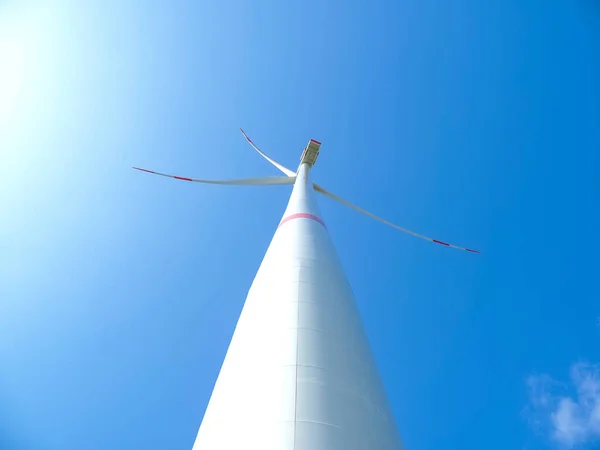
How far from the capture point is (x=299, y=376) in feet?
13.8

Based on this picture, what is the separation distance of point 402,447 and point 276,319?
212 cm

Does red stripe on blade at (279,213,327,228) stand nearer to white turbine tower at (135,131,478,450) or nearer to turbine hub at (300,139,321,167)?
white turbine tower at (135,131,478,450)

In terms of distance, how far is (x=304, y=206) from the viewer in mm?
9242

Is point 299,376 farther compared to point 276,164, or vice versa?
point 276,164

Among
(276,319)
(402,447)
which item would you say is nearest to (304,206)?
(276,319)

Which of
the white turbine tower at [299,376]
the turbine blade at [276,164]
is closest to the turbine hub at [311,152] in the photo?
the turbine blade at [276,164]

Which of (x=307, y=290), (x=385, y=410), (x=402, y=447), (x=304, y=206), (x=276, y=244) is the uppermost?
(x=304, y=206)

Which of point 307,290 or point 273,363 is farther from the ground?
point 307,290

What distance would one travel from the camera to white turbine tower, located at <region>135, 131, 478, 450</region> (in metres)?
3.78

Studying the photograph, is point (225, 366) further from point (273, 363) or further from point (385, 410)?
point (385, 410)

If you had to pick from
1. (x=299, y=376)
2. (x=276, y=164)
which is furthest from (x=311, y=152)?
(x=299, y=376)

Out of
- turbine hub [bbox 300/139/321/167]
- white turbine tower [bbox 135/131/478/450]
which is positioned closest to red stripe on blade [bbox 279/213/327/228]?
white turbine tower [bbox 135/131/478/450]

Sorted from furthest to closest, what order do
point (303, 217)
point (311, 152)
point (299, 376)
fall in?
point (311, 152) → point (303, 217) → point (299, 376)

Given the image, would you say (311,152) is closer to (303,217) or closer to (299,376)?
(303,217)
